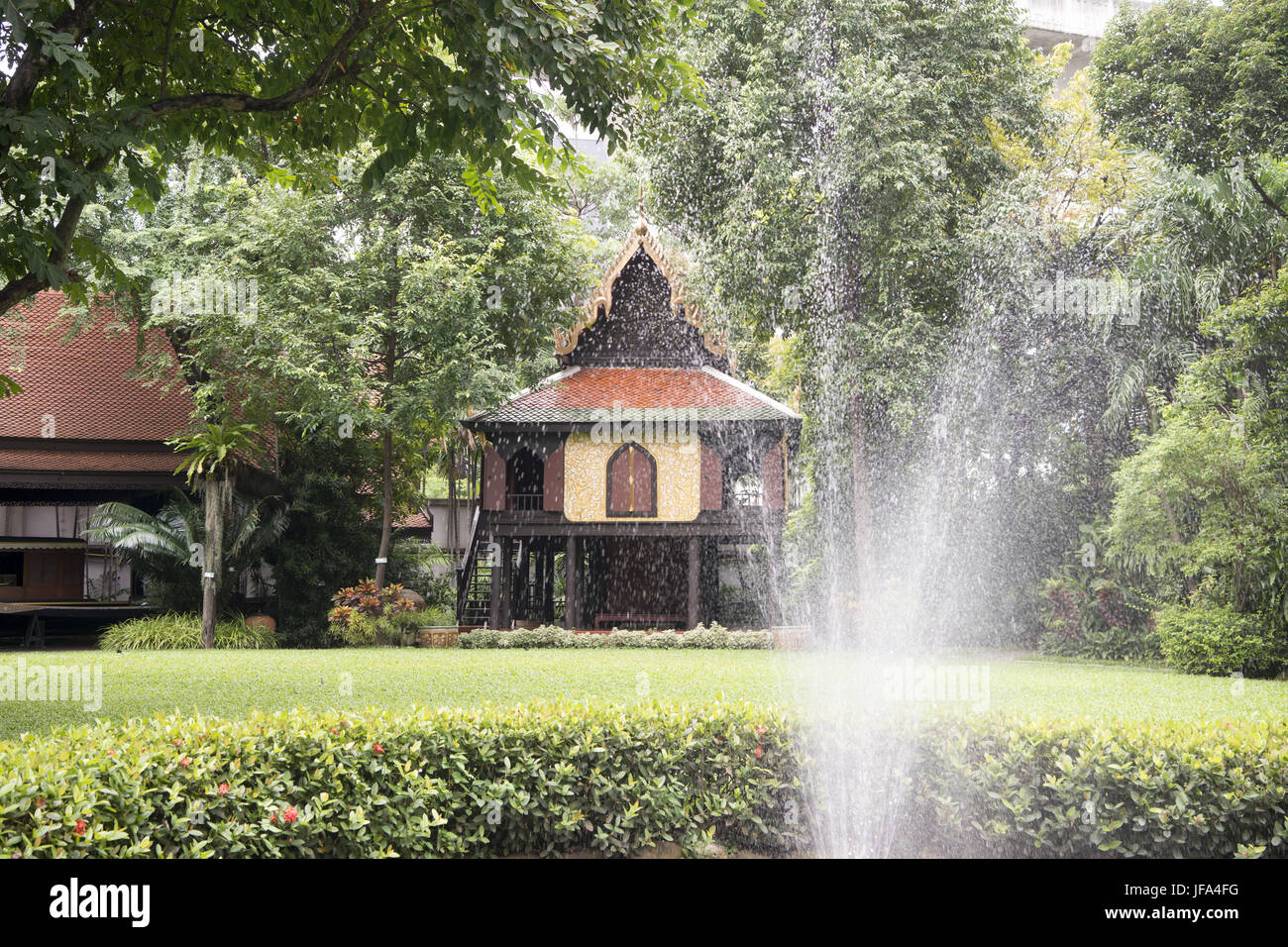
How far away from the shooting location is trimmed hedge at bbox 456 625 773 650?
1842 centimetres


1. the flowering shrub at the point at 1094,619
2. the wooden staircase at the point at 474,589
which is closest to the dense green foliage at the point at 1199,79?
the flowering shrub at the point at 1094,619

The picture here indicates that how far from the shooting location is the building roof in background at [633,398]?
20234mm

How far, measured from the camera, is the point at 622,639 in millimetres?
18656

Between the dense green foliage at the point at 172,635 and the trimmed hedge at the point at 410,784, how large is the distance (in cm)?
1302

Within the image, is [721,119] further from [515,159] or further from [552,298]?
[515,159]

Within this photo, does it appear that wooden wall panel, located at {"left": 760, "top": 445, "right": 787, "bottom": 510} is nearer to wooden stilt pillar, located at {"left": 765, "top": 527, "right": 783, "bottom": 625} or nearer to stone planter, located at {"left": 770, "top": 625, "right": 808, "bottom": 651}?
wooden stilt pillar, located at {"left": 765, "top": 527, "right": 783, "bottom": 625}

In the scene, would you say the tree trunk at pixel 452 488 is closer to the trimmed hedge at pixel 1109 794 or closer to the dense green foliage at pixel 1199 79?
the dense green foliage at pixel 1199 79

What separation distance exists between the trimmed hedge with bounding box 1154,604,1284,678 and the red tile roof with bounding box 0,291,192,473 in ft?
62.3

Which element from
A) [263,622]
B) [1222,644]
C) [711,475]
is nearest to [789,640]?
[711,475]

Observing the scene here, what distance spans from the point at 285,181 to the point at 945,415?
1456cm

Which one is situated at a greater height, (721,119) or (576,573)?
(721,119)

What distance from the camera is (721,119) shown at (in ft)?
66.9
